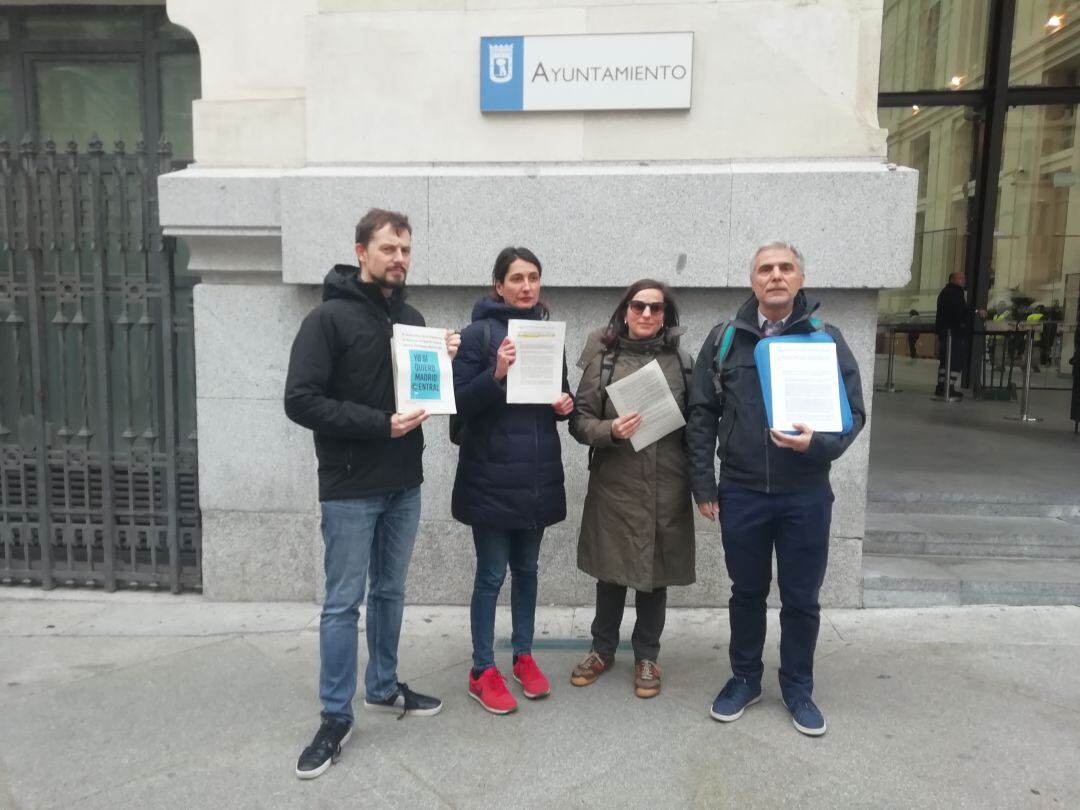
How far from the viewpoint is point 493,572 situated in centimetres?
347

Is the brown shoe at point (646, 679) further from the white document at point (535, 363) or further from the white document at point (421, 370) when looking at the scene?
the white document at point (421, 370)

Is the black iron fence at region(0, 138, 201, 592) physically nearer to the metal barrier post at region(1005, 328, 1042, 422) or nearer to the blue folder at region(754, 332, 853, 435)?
the blue folder at region(754, 332, 853, 435)

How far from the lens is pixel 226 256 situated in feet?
15.3

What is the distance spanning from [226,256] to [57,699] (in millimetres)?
2505

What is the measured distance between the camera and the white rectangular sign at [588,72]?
4.35 meters

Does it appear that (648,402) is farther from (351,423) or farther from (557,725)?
(557,725)

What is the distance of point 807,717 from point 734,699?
1.00 ft

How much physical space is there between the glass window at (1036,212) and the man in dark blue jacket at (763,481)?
33.6 ft

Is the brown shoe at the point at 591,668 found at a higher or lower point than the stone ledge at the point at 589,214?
lower

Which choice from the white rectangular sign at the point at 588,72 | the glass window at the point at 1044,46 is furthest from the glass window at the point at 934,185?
the white rectangular sign at the point at 588,72

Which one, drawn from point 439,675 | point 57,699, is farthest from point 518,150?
point 57,699

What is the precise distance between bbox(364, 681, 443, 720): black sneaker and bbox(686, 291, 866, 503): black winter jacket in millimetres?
1496

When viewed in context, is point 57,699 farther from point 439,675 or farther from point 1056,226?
point 1056,226

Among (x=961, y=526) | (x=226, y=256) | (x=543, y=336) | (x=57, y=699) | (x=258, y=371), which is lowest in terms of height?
(x=57, y=699)
